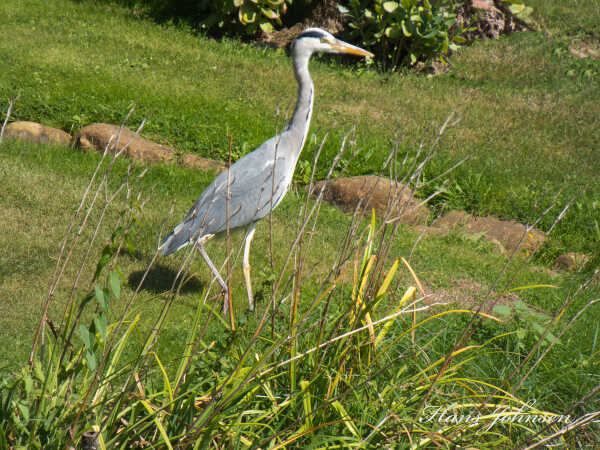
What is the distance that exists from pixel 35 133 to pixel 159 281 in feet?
11.3

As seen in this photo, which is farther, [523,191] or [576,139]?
[576,139]

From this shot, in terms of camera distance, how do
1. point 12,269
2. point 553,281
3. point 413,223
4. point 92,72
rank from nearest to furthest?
point 12,269
point 553,281
point 413,223
point 92,72

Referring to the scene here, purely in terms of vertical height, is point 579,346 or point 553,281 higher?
point 579,346

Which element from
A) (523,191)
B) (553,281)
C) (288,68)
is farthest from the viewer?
(288,68)

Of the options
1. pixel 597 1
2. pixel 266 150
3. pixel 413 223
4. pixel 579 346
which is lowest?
pixel 413 223

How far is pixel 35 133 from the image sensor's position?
741 centimetres

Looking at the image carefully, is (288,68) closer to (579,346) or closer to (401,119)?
(401,119)

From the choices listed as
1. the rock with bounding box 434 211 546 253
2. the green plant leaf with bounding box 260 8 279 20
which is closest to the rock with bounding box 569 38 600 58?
the green plant leaf with bounding box 260 8 279 20

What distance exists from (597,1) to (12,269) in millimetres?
14230

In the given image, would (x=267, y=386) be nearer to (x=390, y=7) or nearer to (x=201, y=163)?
(x=201, y=163)

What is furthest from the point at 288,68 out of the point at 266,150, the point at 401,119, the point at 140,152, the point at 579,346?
the point at 579,346

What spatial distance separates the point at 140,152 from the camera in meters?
7.18

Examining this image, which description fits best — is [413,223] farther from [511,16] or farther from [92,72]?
[511,16]
